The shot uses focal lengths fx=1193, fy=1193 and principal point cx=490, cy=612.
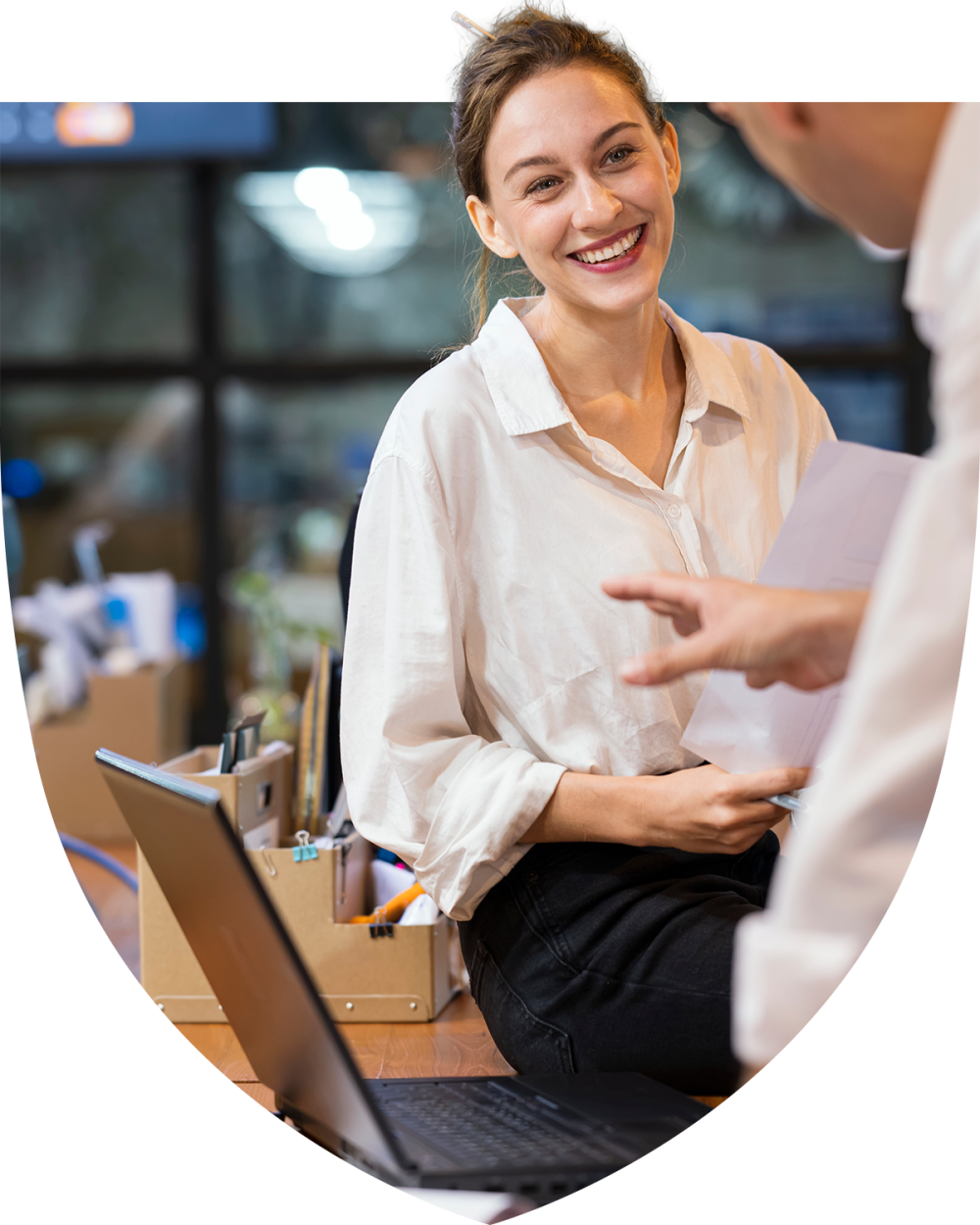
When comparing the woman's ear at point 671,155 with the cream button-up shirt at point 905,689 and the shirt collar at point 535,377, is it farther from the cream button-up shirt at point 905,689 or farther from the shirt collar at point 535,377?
the cream button-up shirt at point 905,689

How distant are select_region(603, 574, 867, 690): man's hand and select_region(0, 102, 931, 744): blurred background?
9.92ft

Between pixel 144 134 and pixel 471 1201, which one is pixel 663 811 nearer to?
pixel 471 1201

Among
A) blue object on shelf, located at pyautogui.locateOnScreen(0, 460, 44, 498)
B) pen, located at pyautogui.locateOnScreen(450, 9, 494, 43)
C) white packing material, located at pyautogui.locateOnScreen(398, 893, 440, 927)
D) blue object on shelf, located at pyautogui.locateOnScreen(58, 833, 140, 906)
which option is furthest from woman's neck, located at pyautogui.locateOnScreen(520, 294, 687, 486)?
blue object on shelf, located at pyautogui.locateOnScreen(0, 460, 44, 498)

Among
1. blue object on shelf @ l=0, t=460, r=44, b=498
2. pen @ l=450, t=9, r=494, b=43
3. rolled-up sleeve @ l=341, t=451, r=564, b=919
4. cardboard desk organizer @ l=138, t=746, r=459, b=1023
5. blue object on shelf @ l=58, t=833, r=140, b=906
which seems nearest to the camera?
pen @ l=450, t=9, r=494, b=43

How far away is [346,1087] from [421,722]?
0.39 meters

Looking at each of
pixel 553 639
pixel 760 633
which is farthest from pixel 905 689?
pixel 553 639

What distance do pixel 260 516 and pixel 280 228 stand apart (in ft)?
2.94

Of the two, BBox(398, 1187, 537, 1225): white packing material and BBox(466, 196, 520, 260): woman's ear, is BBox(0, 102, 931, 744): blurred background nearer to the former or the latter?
BBox(466, 196, 520, 260): woman's ear

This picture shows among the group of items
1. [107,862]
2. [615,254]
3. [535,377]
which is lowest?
[107,862]

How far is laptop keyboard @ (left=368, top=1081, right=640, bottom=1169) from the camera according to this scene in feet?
2.52

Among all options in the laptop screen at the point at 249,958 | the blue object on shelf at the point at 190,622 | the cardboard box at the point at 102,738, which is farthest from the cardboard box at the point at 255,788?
the blue object on shelf at the point at 190,622

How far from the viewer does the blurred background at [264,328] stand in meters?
3.67

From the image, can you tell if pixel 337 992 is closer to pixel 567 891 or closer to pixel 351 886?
pixel 351 886

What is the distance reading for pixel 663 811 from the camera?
103 centimetres
